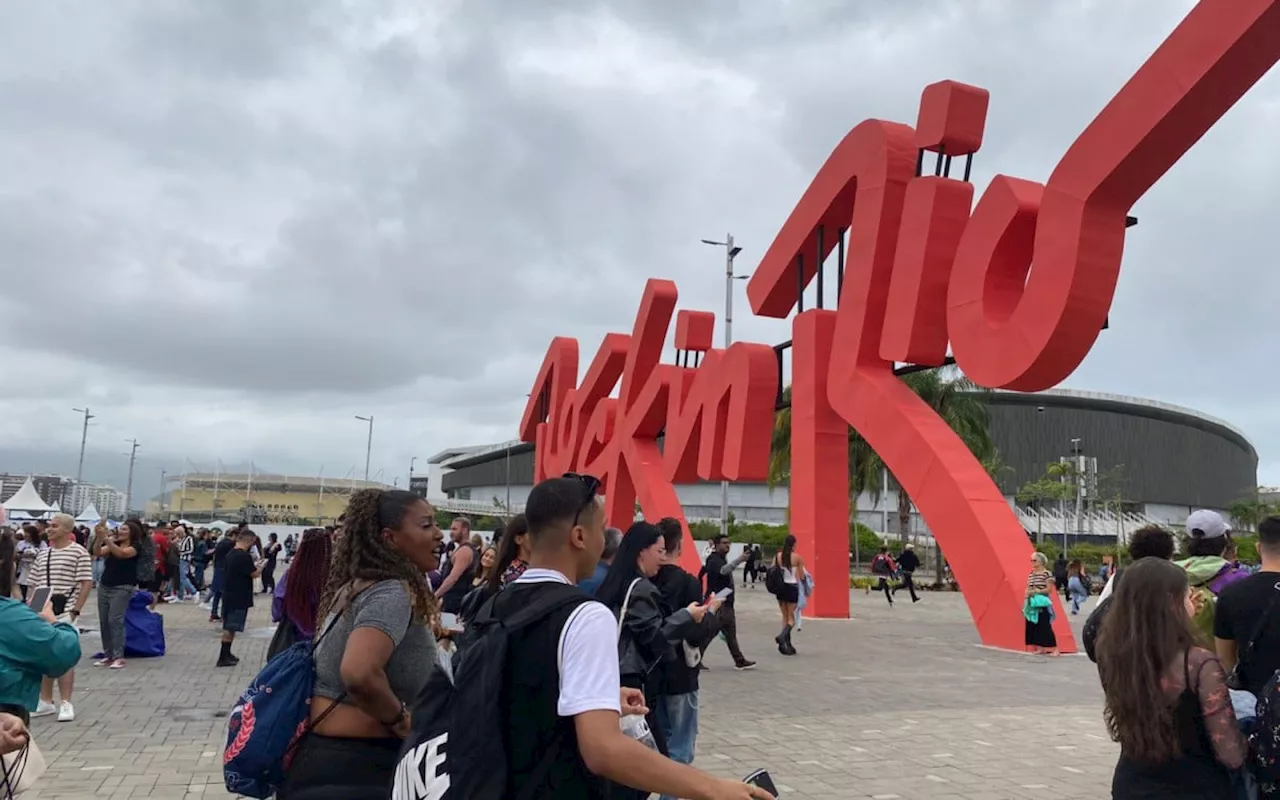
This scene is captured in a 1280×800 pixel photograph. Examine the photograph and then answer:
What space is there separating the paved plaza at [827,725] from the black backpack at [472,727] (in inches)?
160

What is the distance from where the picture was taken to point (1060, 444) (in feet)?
216

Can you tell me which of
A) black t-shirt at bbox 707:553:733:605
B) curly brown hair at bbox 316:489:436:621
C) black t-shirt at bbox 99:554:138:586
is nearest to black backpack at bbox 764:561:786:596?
black t-shirt at bbox 707:553:733:605

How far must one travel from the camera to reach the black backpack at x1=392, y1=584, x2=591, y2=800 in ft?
6.51

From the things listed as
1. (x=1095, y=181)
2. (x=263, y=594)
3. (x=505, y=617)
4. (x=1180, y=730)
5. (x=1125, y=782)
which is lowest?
(x=263, y=594)

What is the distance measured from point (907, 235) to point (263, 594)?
18.1m

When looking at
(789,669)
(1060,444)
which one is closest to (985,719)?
(789,669)

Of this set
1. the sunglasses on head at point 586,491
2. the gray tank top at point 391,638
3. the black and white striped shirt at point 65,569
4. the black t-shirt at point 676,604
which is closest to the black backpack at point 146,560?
the black and white striped shirt at point 65,569

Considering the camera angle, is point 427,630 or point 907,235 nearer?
point 427,630

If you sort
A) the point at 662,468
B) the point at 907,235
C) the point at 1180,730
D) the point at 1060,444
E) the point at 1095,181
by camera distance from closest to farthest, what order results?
the point at 1180,730, the point at 1095,181, the point at 907,235, the point at 662,468, the point at 1060,444

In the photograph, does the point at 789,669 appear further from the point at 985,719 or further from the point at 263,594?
the point at 263,594

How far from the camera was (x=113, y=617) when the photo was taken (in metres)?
10.7

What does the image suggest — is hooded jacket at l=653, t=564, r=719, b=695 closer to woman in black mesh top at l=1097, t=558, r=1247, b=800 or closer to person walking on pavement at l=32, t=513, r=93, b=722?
woman in black mesh top at l=1097, t=558, r=1247, b=800

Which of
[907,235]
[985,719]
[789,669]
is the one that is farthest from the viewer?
[907,235]

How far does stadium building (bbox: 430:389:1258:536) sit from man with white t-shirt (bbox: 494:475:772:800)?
195 feet
